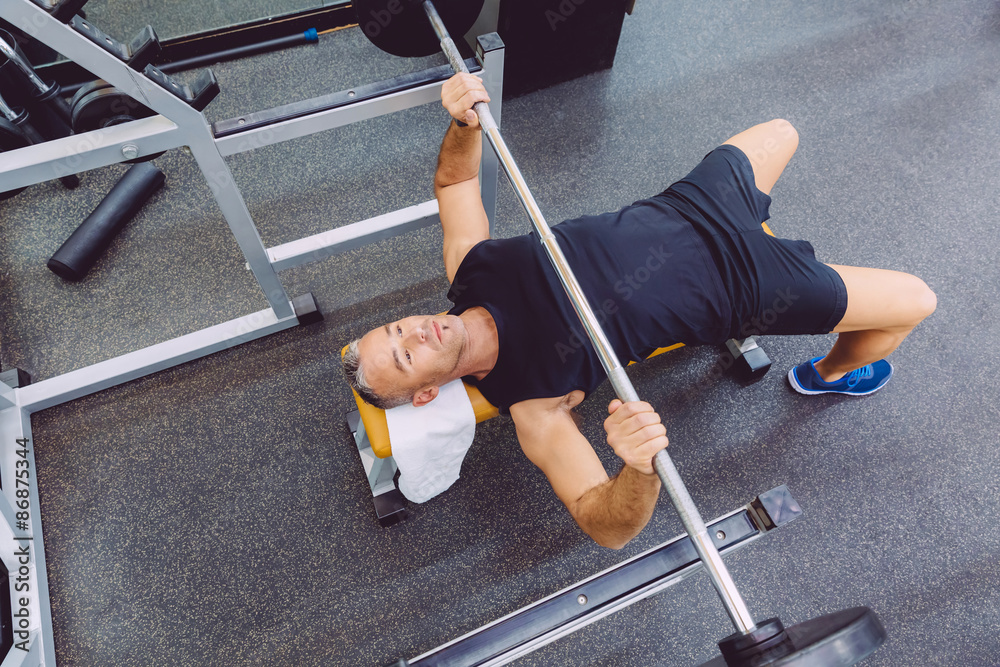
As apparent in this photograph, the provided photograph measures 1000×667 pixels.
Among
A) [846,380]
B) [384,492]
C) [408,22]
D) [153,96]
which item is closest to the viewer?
[153,96]

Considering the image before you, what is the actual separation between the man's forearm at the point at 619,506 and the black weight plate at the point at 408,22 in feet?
3.88

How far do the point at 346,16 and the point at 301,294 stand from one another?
129 centimetres

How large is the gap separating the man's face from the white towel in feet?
0.17

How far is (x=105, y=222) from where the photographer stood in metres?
2.09

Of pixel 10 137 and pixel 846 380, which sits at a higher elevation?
pixel 10 137

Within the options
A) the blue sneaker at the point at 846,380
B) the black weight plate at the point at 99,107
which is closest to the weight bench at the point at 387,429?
the blue sneaker at the point at 846,380

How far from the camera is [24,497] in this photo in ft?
5.57

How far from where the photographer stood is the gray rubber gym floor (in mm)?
1661

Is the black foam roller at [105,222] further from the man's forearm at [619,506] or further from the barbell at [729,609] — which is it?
the man's forearm at [619,506]

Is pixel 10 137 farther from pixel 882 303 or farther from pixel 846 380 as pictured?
pixel 846 380

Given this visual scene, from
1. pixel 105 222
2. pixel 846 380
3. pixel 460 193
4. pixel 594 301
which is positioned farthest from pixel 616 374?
pixel 105 222

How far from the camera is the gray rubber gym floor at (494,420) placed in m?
1.66

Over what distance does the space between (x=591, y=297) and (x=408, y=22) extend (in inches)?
33.1

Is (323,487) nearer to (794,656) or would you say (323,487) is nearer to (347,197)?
(347,197)
